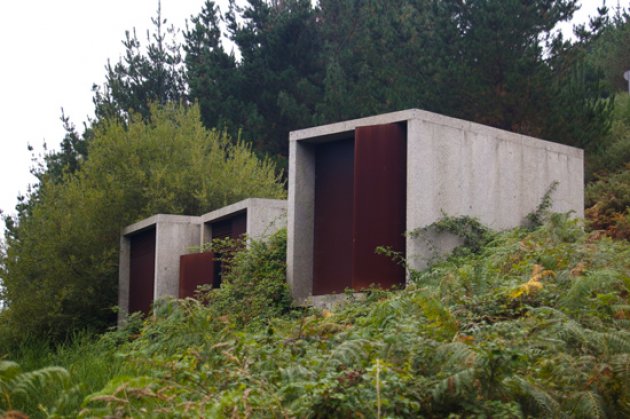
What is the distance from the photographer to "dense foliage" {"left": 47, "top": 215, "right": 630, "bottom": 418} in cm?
600

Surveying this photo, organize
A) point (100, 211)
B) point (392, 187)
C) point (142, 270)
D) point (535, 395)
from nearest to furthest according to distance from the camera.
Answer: point (535, 395) < point (392, 187) < point (142, 270) < point (100, 211)

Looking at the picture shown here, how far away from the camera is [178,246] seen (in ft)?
61.1

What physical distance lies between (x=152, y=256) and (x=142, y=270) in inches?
25.5

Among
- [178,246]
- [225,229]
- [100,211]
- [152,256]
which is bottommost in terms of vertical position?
[152,256]

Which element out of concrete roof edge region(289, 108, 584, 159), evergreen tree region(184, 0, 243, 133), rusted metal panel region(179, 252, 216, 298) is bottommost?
rusted metal panel region(179, 252, 216, 298)

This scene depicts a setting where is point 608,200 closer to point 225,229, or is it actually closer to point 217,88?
point 225,229

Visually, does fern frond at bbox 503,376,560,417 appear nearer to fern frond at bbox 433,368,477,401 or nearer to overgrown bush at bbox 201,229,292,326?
fern frond at bbox 433,368,477,401

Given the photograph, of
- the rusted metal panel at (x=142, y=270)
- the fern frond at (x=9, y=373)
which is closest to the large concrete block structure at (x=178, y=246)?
the rusted metal panel at (x=142, y=270)

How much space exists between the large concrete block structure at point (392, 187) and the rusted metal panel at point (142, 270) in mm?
6739

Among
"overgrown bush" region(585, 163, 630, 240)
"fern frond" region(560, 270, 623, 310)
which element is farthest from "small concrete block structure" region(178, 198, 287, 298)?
"fern frond" region(560, 270, 623, 310)

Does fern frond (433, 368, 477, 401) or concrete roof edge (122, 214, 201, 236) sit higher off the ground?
concrete roof edge (122, 214, 201, 236)

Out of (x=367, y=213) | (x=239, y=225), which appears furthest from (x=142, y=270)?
(x=367, y=213)

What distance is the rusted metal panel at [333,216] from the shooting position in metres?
12.8

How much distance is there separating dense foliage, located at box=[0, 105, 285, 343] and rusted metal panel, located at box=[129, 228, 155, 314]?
0.94m
